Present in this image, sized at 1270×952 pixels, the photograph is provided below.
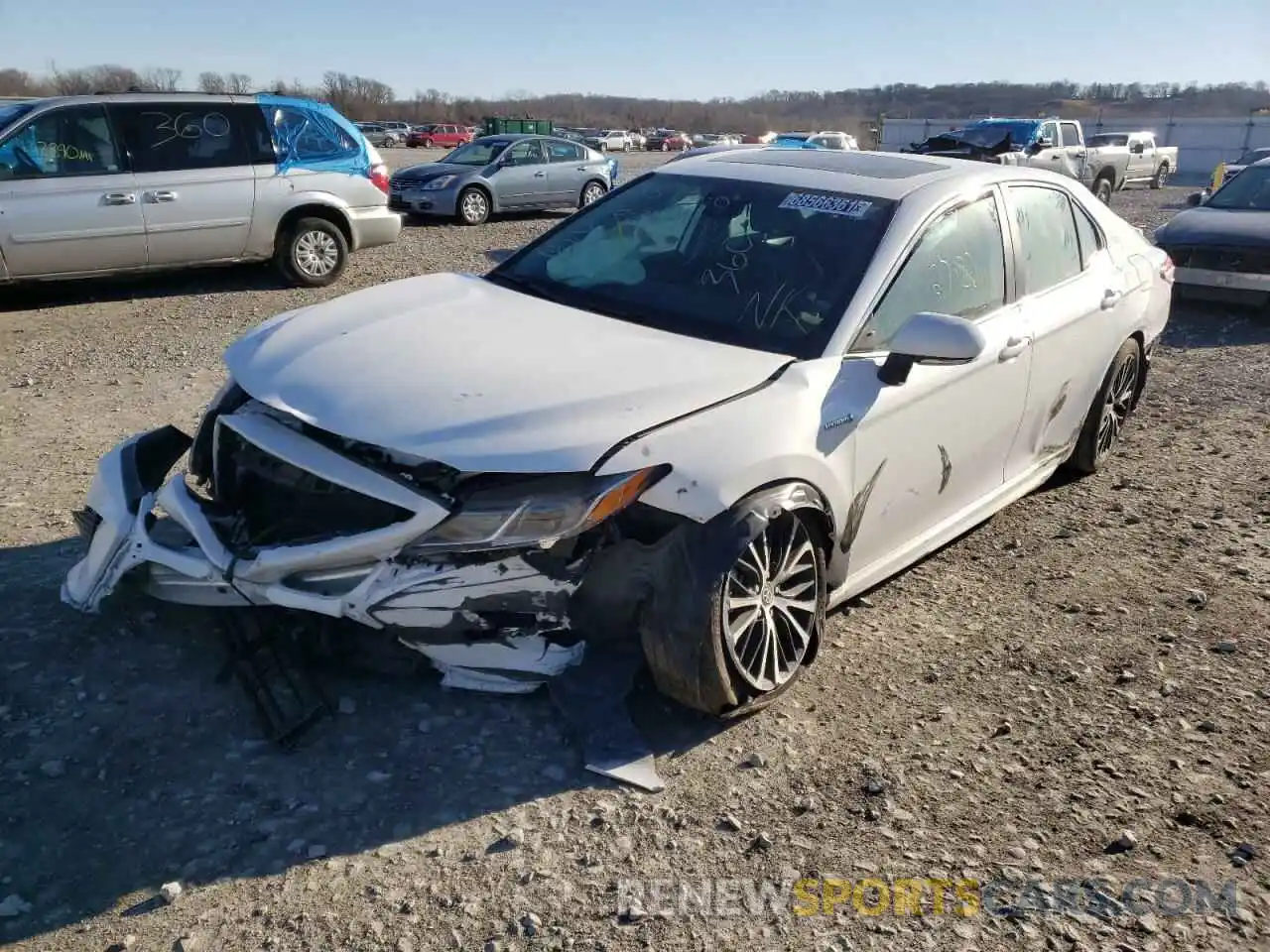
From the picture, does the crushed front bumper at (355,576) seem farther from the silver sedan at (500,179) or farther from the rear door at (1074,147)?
the rear door at (1074,147)

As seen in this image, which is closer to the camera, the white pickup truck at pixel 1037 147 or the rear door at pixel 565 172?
the rear door at pixel 565 172

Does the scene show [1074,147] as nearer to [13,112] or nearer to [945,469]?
[13,112]

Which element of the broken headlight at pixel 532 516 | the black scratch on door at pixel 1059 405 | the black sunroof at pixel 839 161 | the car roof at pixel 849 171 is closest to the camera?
the broken headlight at pixel 532 516

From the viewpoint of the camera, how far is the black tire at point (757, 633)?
2.96 metres

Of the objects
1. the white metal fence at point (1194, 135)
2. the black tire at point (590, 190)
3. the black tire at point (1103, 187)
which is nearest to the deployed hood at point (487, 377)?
the black tire at point (590, 190)

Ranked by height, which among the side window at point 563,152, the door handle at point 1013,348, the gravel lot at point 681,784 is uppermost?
the side window at point 563,152

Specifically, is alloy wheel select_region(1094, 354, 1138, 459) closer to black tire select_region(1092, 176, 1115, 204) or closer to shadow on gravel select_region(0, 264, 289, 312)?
shadow on gravel select_region(0, 264, 289, 312)

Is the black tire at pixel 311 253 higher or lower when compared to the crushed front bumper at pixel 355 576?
higher

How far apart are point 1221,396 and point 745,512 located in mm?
5796

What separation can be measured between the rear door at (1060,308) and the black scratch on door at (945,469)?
64cm

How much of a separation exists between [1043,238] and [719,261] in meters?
1.67

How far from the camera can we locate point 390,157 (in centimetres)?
3803

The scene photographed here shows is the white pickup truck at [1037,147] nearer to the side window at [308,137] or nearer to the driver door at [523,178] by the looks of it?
the driver door at [523,178]

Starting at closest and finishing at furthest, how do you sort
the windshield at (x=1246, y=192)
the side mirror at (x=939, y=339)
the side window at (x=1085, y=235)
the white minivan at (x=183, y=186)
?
the side mirror at (x=939, y=339) < the side window at (x=1085, y=235) < the white minivan at (x=183, y=186) < the windshield at (x=1246, y=192)
